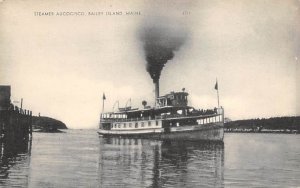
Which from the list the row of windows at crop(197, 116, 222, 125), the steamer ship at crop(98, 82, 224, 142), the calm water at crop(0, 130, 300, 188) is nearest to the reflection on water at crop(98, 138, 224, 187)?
the calm water at crop(0, 130, 300, 188)

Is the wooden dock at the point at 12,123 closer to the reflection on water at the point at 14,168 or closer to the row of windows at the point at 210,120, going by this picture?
the reflection on water at the point at 14,168

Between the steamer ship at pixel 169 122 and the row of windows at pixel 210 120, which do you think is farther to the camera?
the steamer ship at pixel 169 122

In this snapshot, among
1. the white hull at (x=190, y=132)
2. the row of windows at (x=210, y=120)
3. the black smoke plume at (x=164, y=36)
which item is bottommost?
the white hull at (x=190, y=132)

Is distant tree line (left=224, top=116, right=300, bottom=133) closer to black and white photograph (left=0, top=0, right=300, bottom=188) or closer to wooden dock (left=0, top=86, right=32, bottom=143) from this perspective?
black and white photograph (left=0, top=0, right=300, bottom=188)

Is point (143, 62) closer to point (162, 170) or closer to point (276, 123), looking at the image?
point (162, 170)

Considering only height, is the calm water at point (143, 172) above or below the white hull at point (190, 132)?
below

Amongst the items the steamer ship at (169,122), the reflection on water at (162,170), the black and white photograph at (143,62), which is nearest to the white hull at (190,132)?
the steamer ship at (169,122)

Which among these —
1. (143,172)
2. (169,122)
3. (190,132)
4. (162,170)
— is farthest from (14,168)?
(169,122)

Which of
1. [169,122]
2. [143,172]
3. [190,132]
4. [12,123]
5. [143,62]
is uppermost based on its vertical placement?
[143,62]

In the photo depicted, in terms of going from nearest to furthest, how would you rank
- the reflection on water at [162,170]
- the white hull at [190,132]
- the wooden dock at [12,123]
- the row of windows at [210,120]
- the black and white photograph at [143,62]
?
1. the reflection on water at [162,170]
2. the black and white photograph at [143,62]
3. the wooden dock at [12,123]
4. the row of windows at [210,120]
5. the white hull at [190,132]
